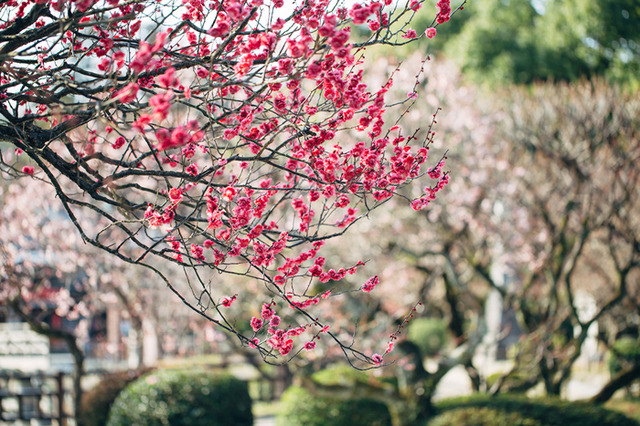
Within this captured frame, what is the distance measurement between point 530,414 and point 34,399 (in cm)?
794

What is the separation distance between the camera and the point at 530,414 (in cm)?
772

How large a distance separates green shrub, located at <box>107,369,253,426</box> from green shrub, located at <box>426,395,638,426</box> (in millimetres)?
2986

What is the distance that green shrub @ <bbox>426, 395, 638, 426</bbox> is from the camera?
25.1ft

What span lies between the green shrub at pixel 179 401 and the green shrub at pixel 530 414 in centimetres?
299

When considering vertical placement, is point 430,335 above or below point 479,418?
above

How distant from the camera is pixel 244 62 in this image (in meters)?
2.87

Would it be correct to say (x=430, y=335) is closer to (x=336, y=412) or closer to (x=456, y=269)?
(x=456, y=269)

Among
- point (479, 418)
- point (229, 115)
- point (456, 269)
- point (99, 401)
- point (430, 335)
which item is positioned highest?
point (229, 115)

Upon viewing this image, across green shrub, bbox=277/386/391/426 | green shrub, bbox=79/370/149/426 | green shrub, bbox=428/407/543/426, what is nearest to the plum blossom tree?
green shrub, bbox=428/407/543/426

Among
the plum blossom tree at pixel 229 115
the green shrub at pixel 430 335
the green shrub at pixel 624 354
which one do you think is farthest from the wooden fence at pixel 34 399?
the green shrub at pixel 430 335

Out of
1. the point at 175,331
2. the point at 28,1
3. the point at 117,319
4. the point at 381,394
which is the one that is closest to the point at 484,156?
the point at 381,394

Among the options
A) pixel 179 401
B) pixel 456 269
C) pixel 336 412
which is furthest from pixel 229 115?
pixel 456 269

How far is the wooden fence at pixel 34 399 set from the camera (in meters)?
9.96

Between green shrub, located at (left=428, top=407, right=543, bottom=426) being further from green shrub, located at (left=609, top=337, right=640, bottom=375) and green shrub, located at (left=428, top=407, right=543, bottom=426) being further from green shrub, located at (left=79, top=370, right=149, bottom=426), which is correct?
green shrub, located at (left=609, top=337, right=640, bottom=375)
